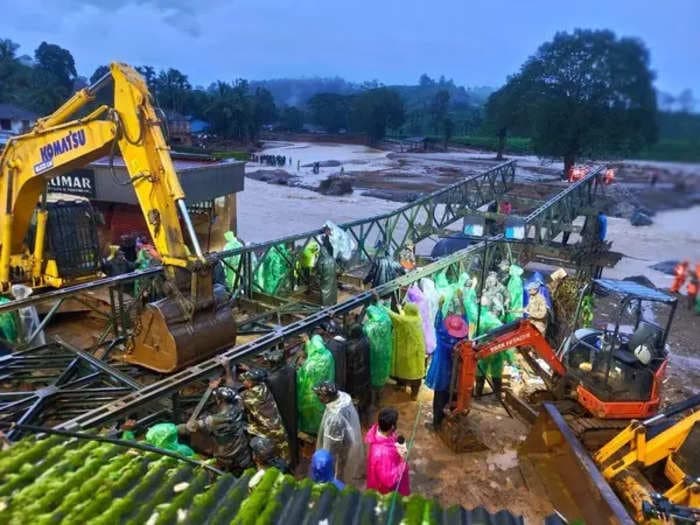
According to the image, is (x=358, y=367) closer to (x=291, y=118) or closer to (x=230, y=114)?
(x=230, y=114)

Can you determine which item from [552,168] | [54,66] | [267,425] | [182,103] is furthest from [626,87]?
[54,66]

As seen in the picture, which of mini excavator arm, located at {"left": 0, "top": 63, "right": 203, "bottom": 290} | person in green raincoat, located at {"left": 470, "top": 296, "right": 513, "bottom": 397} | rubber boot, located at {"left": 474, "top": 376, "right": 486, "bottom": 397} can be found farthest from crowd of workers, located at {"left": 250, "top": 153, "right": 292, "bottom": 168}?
rubber boot, located at {"left": 474, "top": 376, "right": 486, "bottom": 397}

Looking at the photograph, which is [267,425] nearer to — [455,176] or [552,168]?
[455,176]

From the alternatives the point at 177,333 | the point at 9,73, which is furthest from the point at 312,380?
the point at 9,73

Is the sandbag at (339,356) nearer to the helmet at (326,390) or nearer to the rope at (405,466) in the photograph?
the helmet at (326,390)

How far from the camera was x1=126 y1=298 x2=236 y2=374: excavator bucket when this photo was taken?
5.12 meters

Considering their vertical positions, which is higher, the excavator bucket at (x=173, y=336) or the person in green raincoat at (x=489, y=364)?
the excavator bucket at (x=173, y=336)

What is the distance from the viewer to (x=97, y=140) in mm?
5621

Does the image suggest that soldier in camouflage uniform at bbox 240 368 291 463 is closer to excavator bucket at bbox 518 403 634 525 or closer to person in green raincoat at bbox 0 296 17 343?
excavator bucket at bbox 518 403 634 525

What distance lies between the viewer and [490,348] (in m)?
5.58

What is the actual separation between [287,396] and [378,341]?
1451 mm

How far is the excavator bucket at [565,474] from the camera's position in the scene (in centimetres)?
432

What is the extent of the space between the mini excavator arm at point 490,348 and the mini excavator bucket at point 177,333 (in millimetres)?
2806

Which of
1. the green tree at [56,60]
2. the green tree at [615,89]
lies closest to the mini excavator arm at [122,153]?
the green tree at [615,89]
